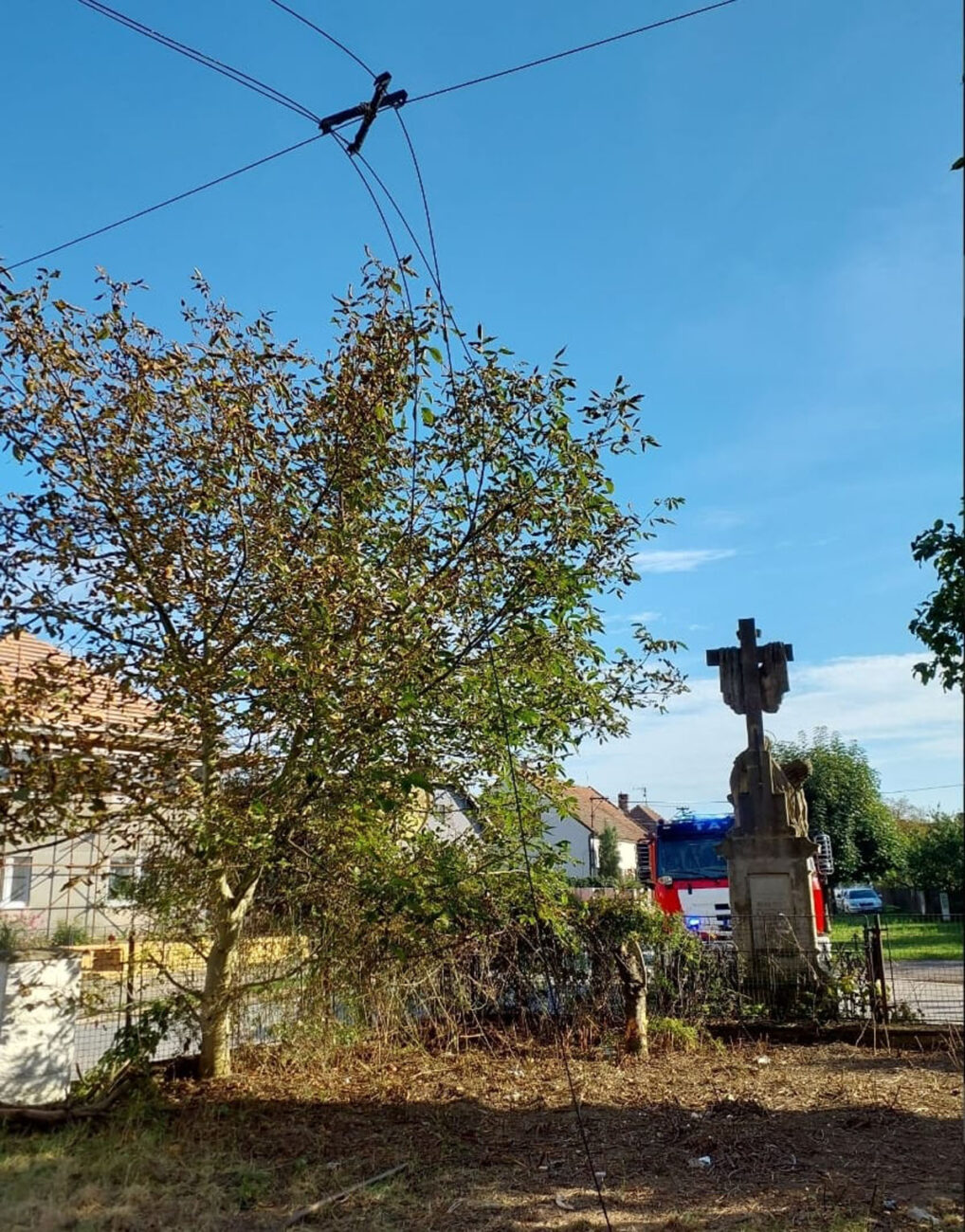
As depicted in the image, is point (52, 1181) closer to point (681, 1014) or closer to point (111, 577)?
point (111, 577)

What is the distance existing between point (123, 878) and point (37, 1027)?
46.8 inches

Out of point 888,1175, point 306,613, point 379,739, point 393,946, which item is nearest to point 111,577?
point 306,613

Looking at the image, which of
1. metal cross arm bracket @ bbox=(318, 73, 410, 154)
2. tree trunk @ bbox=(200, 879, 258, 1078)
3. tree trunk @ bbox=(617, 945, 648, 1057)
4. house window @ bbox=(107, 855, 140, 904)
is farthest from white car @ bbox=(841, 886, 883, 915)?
metal cross arm bracket @ bbox=(318, 73, 410, 154)

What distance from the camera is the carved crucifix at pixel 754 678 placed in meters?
11.1

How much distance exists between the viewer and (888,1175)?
536 centimetres

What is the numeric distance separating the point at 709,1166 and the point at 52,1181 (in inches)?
154

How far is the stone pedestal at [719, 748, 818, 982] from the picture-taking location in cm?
1024

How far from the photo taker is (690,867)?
19656 mm

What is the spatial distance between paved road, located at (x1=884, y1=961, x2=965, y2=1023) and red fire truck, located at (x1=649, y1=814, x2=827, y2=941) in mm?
8570

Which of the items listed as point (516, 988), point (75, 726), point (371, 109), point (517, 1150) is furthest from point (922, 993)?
point (371, 109)

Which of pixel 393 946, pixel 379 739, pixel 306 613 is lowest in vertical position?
pixel 393 946

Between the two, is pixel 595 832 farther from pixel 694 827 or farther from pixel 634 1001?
pixel 634 1001

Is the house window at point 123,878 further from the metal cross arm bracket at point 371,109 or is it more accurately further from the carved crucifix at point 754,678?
the carved crucifix at point 754,678

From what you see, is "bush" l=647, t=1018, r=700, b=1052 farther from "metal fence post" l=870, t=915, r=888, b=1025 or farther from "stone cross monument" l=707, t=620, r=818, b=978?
"metal fence post" l=870, t=915, r=888, b=1025
